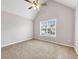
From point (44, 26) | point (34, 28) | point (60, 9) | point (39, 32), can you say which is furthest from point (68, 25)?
point (34, 28)

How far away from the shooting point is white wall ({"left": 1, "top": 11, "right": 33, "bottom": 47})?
4.97 m

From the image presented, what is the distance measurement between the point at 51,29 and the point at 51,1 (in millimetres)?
2240

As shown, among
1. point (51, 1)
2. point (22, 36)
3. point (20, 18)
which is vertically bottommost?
point (22, 36)

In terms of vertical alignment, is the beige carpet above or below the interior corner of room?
below

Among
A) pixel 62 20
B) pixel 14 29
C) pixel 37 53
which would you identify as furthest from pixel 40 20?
pixel 37 53

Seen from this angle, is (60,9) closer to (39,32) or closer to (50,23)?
(50,23)

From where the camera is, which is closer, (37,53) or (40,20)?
(37,53)

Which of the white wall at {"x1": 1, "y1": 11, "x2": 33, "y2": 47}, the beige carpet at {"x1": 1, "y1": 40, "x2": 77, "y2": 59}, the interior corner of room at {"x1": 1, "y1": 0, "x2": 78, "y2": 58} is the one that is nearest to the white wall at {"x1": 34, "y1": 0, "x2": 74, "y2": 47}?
the interior corner of room at {"x1": 1, "y1": 0, "x2": 78, "y2": 58}

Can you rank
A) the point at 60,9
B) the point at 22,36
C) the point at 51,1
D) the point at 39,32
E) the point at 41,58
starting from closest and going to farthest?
the point at 41,58
the point at 60,9
the point at 51,1
the point at 22,36
the point at 39,32

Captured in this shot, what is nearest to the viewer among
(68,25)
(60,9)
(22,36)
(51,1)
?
(68,25)

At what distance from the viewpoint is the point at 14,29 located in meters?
5.77

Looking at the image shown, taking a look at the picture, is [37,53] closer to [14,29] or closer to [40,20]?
[14,29]

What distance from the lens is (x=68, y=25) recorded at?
527 centimetres

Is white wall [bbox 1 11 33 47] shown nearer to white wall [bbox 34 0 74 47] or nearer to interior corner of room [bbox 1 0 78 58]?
interior corner of room [bbox 1 0 78 58]
